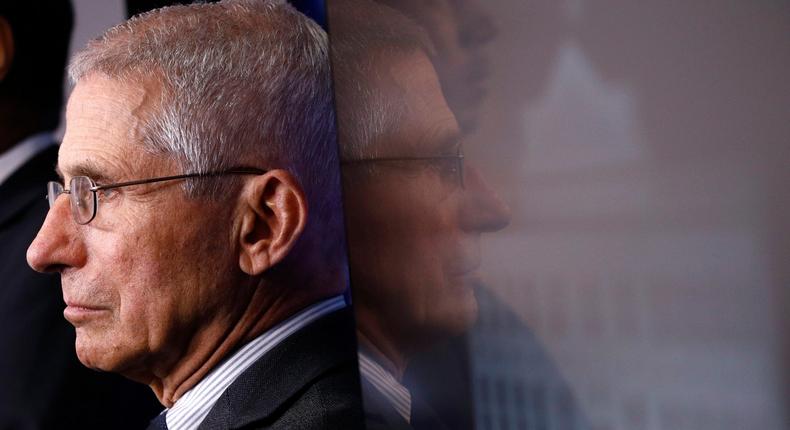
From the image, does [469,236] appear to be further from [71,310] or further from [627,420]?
[71,310]

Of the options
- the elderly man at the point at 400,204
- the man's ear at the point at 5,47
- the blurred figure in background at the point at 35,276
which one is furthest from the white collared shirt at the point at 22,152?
the elderly man at the point at 400,204

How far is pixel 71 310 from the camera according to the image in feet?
3.73

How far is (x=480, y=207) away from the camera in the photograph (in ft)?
2.10

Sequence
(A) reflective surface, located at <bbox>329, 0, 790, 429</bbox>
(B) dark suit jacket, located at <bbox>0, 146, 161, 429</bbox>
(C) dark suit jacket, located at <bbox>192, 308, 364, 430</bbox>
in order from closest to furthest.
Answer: (A) reflective surface, located at <bbox>329, 0, 790, 429</bbox>, (C) dark suit jacket, located at <bbox>192, 308, 364, 430</bbox>, (B) dark suit jacket, located at <bbox>0, 146, 161, 429</bbox>

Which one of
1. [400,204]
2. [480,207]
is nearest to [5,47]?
[400,204]

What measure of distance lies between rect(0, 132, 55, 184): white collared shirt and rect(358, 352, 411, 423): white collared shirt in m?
1.17

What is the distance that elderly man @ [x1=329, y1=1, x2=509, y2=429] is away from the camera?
0.66 m

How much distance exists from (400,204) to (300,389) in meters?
0.38

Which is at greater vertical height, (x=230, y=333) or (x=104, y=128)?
(x=104, y=128)

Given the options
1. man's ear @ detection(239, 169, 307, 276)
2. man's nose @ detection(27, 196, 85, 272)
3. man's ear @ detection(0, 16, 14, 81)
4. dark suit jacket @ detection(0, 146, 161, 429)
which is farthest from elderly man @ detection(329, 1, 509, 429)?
man's ear @ detection(0, 16, 14, 81)

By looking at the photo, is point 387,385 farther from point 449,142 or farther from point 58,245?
point 58,245

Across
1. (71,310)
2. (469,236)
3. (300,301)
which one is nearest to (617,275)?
(469,236)

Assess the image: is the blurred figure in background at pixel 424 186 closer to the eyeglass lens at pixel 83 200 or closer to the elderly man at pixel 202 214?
the elderly man at pixel 202 214

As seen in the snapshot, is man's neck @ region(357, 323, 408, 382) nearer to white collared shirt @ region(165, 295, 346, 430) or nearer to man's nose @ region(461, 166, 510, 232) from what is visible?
man's nose @ region(461, 166, 510, 232)
